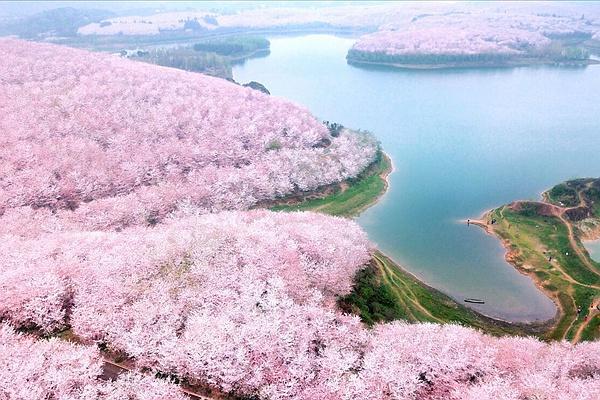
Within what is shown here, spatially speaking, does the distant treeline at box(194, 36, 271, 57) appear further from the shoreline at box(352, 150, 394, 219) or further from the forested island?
the forested island

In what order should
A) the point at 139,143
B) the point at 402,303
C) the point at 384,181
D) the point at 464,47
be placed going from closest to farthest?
the point at 402,303, the point at 139,143, the point at 384,181, the point at 464,47

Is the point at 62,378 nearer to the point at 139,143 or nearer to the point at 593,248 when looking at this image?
the point at 139,143

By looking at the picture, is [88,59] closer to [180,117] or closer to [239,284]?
[180,117]

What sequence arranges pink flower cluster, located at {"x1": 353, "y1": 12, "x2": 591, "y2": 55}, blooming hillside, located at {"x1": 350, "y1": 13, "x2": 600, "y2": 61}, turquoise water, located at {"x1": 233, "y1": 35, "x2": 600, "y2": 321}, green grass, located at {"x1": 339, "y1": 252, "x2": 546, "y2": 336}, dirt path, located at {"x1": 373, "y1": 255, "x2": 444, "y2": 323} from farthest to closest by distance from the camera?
pink flower cluster, located at {"x1": 353, "y1": 12, "x2": 591, "y2": 55} → blooming hillside, located at {"x1": 350, "y1": 13, "x2": 600, "y2": 61} → turquoise water, located at {"x1": 233, "y1": 35, "x2": 600, "y2": 321} → dirt path, located at {"x1": 373, "y1": 255, "x2": 444, "y2": 323} → green grass, located at {"x1": 339, "y1": 252, "x2": 546, "y2": 336}

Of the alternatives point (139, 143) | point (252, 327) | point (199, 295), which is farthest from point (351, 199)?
point (252, 327)

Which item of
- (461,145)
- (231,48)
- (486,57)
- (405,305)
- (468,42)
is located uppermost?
(468,42)

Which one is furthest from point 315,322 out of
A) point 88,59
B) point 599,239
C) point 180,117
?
point 88,59

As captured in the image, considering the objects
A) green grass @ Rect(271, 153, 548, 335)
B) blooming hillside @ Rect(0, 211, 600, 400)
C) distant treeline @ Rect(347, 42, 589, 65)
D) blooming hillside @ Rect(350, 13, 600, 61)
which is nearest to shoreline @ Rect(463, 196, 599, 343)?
green grass @ Rect(271, 153, 548, 335)
